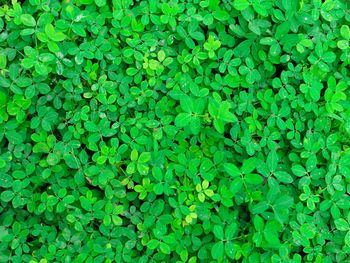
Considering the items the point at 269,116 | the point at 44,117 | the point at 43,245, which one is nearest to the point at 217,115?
the point at 269,116

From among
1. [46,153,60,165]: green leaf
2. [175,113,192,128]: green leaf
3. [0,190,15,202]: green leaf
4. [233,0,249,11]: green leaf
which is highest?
[233,0,249,11]: green leaf

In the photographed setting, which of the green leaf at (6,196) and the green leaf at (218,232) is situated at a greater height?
the green leaf at (6,196)

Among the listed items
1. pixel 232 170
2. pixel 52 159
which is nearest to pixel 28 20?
pixel 52 159

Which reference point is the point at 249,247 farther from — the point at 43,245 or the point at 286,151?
the point at 43,245

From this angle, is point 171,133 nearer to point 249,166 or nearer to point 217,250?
point 249,166

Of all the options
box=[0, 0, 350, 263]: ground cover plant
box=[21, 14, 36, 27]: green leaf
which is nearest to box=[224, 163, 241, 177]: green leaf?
box=[0, 0, 350, 263]: ground cover plant

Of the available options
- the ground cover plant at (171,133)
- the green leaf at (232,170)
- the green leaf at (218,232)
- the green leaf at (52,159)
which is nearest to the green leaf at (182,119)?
the ground cover plant at (171,133)

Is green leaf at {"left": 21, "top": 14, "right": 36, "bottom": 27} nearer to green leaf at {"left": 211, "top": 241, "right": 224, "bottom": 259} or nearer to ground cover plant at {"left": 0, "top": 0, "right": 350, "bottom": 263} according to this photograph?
ground cover plant at {"left": 0, "top": 0, "right": 350, "bottom": 263}

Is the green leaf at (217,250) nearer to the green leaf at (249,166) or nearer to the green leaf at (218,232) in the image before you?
the green leaf at (218,232)

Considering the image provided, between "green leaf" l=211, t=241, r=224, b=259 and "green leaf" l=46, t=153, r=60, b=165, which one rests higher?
"green leaf" l=46, t=153, r=60, b=165
